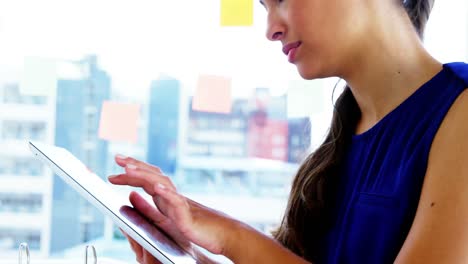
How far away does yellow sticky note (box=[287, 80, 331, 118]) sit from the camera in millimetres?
1231

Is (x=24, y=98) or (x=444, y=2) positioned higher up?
(x=444, y=2)

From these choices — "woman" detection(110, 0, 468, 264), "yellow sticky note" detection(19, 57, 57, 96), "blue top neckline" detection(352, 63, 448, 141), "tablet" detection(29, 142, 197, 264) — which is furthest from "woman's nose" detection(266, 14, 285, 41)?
"yellow sticky note" detection(19, 57, 57, 96)

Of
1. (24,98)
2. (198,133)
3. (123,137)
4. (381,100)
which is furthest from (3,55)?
(381,100)

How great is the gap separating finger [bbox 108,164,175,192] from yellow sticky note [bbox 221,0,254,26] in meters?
0.64

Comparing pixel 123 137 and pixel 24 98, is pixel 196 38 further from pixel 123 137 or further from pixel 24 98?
pixel 24 98

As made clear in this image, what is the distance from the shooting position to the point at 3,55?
1.17 m

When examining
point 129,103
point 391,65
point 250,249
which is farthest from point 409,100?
point 129,103

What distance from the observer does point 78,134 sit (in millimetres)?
1195

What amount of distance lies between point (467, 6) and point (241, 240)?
0.91m

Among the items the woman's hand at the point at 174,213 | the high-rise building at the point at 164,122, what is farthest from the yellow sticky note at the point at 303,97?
the woman's hand at the point at 174,213

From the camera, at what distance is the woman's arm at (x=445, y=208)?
20.7 inches

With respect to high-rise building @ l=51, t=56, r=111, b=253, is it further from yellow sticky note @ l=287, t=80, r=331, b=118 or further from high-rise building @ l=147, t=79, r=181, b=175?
yellow sticky note @ l=287, t=80, r=331, b=118

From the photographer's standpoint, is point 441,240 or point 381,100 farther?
point 381,100

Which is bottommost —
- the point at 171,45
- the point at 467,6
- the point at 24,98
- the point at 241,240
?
the point at 241,240
